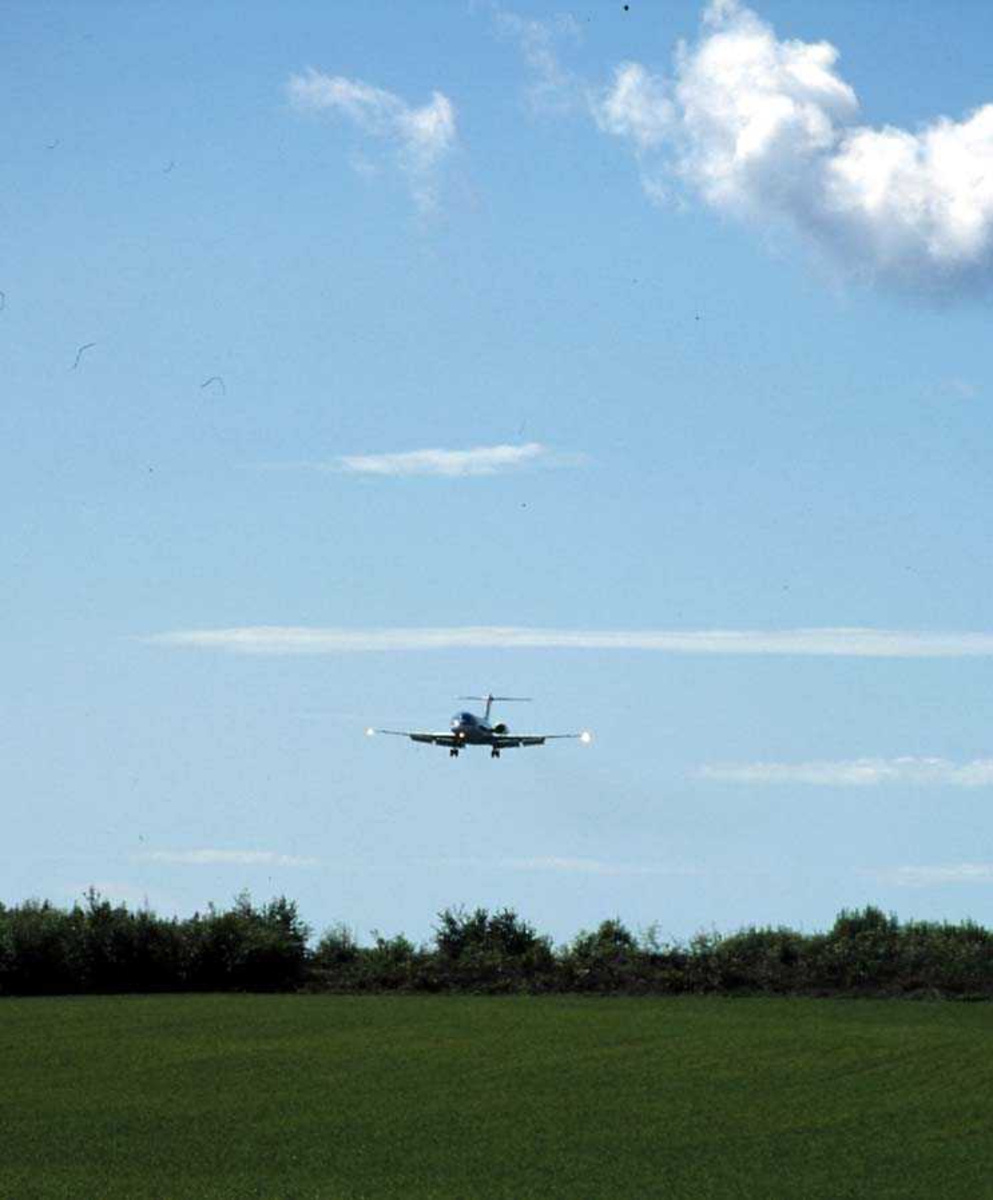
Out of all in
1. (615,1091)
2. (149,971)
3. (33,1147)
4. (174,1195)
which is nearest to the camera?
(174,1195)

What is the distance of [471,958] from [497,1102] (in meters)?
26.6

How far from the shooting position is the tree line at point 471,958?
55906 mm

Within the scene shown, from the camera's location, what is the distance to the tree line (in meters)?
55.9

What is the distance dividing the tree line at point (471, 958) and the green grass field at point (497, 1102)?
5.75 meters

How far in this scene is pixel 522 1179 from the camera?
80.7ft

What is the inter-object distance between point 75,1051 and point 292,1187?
1750cm

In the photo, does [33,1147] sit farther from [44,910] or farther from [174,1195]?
[44,910]

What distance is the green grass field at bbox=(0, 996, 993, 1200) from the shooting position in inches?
978

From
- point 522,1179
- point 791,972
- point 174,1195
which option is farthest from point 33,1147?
point 791,972

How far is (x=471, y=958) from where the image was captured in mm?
58281

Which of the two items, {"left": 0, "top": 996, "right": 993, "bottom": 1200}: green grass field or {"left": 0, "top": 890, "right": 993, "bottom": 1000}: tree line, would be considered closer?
{"left": 0, "top": 996, "right": 993, "bottom": 1200}: green grass field

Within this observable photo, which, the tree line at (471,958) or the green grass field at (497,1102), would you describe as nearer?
the green grass field at (497,1102)

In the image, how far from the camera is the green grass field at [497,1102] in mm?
24844

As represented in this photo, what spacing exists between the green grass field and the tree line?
5.75m
